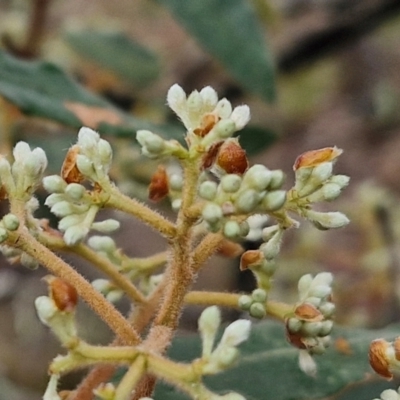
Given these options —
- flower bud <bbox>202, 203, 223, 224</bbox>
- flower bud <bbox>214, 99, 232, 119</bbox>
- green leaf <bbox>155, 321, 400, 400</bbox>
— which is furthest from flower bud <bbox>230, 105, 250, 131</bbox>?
green leaf <bbox>155, 321, 400, 400</bbox>

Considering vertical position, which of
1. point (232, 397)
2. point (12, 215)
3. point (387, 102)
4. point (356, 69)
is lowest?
point (232, 397)

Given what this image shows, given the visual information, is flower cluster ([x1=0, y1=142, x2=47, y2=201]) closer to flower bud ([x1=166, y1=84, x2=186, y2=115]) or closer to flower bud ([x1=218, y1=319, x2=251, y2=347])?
flower bud ([x1=166, y1=84, x2=186, y2=115])

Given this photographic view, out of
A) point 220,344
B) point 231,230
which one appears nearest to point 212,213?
point 231,230

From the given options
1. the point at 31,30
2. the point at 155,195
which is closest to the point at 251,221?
the point at 155,195

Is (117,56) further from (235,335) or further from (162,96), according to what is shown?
(235,335)

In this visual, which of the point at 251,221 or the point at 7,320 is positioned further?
the point at 7,320

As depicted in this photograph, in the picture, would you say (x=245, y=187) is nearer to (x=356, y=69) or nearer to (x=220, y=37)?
(x=220, y=37)
